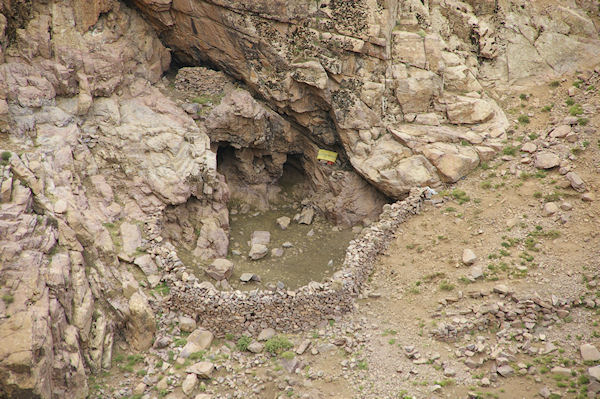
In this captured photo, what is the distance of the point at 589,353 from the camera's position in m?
16.8

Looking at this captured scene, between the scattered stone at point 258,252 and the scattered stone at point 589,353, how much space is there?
1410cm

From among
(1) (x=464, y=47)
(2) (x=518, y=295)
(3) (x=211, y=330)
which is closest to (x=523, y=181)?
(2) (x=518, y=295)

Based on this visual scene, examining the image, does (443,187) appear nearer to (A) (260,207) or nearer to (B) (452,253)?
(B) (452,253)

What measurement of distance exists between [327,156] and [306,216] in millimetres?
3637

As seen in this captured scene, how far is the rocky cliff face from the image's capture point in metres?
24.4

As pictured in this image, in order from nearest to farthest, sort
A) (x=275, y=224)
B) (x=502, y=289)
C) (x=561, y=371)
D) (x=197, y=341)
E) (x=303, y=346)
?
1. (x=561, y=371)
2. (x=502, y=289)
3. (x=303, y=346)
4. (x=197, y=341)
5. (x=275, y=224)

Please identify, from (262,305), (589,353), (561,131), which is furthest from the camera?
(561,131)

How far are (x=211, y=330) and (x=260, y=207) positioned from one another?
32.3ft

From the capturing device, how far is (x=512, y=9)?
26859mm

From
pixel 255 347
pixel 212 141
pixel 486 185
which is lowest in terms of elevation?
pixel 255 347

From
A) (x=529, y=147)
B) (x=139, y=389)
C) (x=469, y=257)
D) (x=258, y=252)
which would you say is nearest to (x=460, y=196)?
(x=469, y=257)

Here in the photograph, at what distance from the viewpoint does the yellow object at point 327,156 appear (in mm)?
27359

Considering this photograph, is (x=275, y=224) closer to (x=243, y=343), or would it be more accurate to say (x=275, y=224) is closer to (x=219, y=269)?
(x=219, y=269)

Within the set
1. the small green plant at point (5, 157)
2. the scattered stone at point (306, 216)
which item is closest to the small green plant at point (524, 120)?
the scattered stone at point (306, 216)
